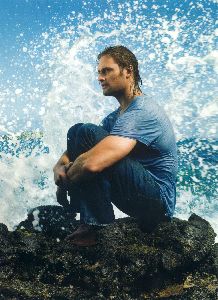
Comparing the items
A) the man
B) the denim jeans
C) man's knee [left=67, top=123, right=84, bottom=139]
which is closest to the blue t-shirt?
the man

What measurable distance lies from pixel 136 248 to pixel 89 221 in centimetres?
50

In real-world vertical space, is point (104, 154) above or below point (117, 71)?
below

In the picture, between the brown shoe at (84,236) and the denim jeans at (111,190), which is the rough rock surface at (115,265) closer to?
the brown shoe at (84,236)

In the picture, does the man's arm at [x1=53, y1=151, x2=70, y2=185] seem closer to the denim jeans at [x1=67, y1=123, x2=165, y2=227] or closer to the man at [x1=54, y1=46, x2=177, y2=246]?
the man at [x1=54, y1=46, x2=177, y2=246]

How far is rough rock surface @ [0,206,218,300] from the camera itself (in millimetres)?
2750

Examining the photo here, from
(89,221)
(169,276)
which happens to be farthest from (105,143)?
(169,276)

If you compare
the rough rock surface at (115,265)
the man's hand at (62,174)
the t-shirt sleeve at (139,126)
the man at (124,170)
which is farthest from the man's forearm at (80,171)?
the rough rock surface at (115,265)

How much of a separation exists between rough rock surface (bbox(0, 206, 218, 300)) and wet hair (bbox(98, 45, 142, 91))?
1.59m

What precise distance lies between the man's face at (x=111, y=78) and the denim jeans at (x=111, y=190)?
0.55 m

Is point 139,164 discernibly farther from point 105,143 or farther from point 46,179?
point 46,179

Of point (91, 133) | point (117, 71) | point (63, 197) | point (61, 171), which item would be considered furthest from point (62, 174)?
point (117, 71)

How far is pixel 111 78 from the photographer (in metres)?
3.66

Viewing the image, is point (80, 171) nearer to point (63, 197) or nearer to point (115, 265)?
point (63, 197)

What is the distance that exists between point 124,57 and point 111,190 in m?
1.48
